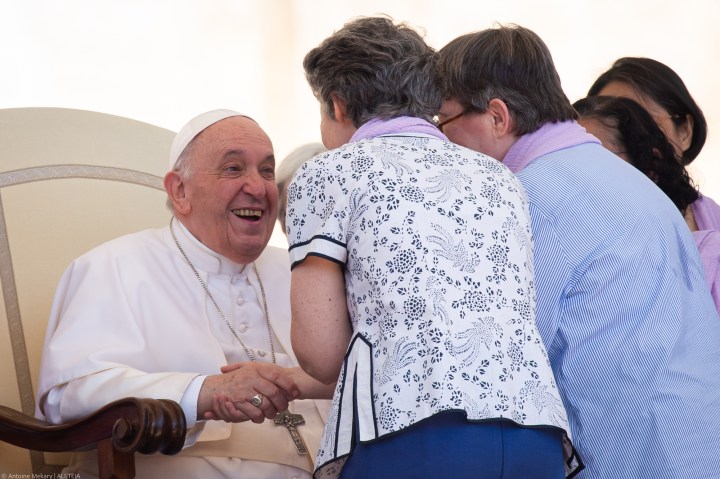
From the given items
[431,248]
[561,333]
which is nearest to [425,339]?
[431,248]

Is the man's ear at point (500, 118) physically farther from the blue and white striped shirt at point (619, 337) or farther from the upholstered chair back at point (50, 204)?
the upholstered chair back at point (50, 204)

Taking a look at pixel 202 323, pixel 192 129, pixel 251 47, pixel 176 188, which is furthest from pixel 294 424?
pixel 251 47

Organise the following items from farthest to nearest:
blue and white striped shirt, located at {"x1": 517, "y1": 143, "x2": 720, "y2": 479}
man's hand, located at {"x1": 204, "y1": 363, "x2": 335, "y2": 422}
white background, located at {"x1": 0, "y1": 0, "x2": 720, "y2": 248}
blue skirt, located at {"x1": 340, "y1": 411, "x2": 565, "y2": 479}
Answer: white background, located at {"x1": 0, "y1": 0, "x2": 720, "y2": 248}
man's hand, located at {"x1": 204, "y1": 363, "x2": 335, "y2": 422}
blue and white striped shirt, located at {"x1": 517, "y1": 143, "x2": 720, "y2": 479}
blue skirt, located at {"x1": 340, "y1": 411, "x2": 565, "y2": 479}

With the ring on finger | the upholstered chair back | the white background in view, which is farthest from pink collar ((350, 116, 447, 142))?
the white background

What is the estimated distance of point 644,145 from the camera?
129 inches

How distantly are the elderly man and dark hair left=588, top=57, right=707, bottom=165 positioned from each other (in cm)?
152

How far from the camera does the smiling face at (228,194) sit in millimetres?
3393

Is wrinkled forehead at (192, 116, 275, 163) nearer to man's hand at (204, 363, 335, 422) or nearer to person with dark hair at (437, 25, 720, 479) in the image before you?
man's hand at (204, 363, 335, 422)

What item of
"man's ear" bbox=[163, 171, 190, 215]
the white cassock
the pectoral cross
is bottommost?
the pectoral cross

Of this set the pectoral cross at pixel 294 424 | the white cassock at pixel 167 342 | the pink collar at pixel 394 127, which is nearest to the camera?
the pink collar at pixel 394 127

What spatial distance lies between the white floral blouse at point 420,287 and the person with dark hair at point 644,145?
50.7 inches

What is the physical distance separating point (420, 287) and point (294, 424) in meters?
1.32

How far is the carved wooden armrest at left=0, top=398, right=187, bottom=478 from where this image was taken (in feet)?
8.06

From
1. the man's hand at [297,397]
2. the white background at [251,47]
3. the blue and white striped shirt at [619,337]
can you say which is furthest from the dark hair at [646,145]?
the white background at [251,47]
